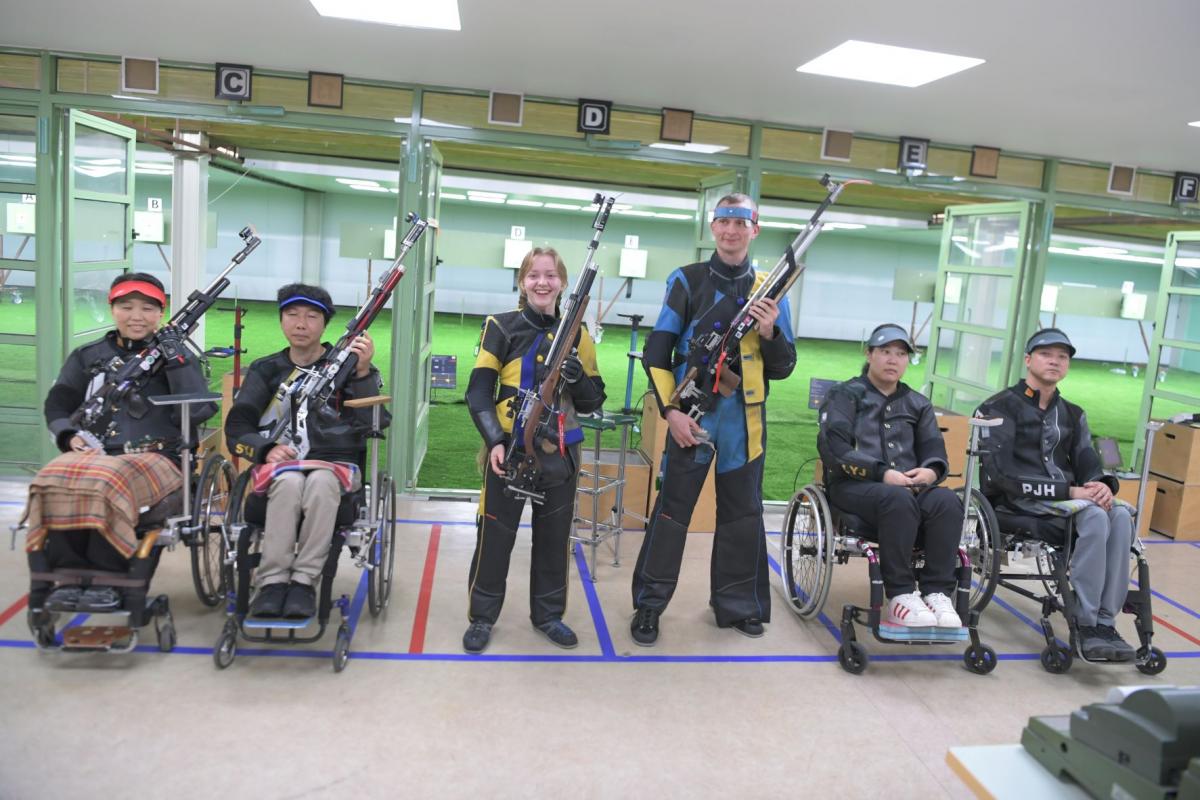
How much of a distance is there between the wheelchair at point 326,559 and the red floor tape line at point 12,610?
80 centimetres

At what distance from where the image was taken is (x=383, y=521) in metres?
3.32

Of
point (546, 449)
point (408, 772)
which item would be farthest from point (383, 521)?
point (408, 772)

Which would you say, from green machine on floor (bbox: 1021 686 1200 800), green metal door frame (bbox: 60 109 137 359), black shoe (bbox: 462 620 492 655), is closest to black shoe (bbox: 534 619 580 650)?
black shoe (bbox: 462 620 492 655)

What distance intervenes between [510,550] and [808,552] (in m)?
1.29

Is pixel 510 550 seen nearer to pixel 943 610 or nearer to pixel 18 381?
pixel 943 610

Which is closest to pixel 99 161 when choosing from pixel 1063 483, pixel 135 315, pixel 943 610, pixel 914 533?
pixel 135 315

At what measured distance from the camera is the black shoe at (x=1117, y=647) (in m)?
3.28

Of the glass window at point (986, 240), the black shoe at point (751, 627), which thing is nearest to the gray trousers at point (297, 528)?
the black shoe at point (751, 627)

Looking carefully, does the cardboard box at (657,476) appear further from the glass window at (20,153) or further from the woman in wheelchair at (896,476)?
the glass window at (20,153)

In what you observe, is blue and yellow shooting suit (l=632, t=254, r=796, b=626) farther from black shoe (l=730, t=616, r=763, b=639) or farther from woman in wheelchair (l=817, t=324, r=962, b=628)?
woman in wheelchair (l=817, t=324, r=962, b=628)

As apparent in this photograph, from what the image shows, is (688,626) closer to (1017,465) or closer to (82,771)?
(1017,465)

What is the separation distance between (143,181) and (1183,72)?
16680 mm

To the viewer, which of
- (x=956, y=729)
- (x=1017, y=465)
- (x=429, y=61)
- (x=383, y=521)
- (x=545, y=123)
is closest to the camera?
(x=956, y=729)

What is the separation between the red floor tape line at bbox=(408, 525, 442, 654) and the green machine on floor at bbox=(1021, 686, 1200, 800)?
2390mm
